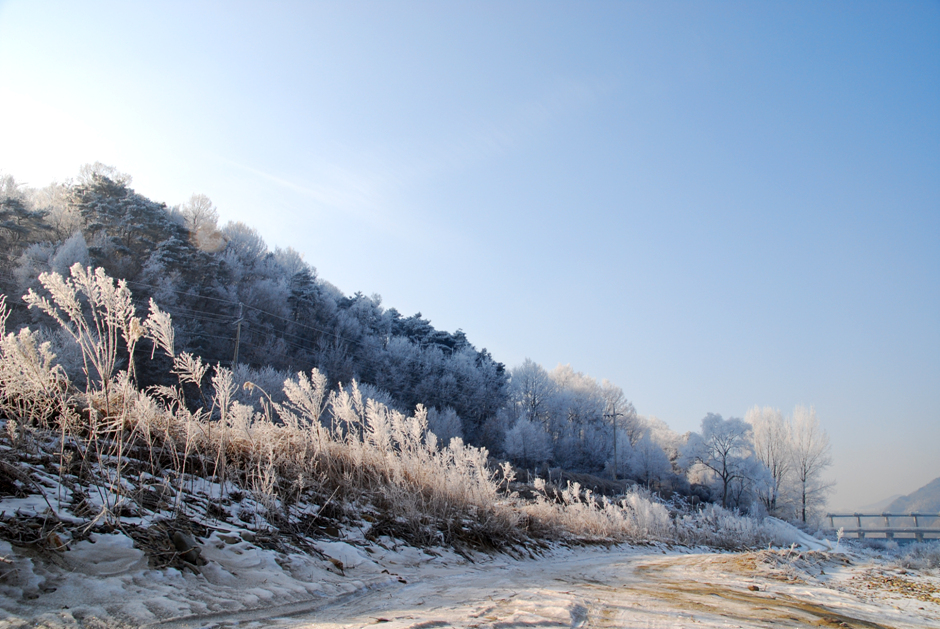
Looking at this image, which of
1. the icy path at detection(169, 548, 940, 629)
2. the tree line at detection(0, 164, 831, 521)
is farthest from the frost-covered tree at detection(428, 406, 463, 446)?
the icy path at detection(169, 548, 940, 629)

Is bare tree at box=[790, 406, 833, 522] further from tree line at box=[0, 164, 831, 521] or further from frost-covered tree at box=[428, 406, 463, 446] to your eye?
frost-covered tree at box=[428, 406, 463, 446]

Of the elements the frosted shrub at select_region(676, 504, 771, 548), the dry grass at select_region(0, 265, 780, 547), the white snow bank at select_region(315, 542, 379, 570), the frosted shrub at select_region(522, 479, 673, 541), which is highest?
the dry grass at select_region(0, 265, 780, 547)

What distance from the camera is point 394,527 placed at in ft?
16.0

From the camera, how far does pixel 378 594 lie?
3002 mm

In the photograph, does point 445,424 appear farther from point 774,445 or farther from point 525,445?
point 774,445

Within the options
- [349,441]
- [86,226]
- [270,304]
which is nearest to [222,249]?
[270,304]

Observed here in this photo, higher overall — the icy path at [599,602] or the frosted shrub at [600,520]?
the icy path at [599,602]

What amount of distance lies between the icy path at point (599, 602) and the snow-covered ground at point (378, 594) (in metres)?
0.01

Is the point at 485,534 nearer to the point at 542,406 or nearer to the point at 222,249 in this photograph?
the point at 222,249

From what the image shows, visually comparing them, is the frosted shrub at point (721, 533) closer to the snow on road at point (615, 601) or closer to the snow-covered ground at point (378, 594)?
the snow on road at point (615, 601)

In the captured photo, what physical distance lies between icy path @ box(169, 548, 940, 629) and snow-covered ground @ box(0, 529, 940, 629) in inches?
0.5

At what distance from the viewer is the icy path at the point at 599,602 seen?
2318 millimetres

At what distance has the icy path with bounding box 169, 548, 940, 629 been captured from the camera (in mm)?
2318

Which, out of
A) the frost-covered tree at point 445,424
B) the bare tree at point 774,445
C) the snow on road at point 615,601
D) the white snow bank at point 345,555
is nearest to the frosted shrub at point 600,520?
the snow on road at point 615,601
